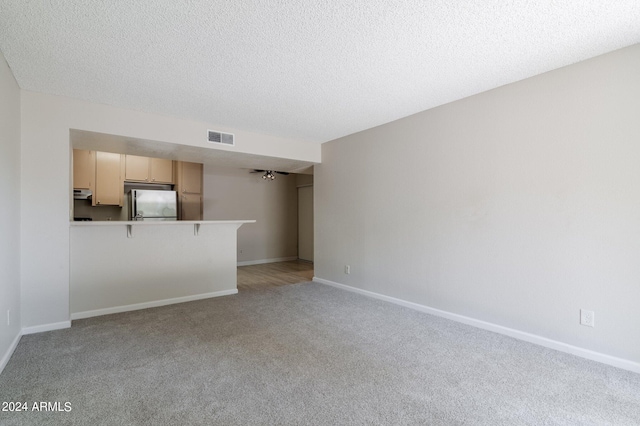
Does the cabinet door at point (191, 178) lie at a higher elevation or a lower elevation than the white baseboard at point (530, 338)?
higher

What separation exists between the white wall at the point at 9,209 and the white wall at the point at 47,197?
0.12 metres

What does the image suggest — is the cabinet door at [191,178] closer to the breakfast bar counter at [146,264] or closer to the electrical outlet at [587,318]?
the breakfast bar counter at [146,264]

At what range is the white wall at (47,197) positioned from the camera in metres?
2.87

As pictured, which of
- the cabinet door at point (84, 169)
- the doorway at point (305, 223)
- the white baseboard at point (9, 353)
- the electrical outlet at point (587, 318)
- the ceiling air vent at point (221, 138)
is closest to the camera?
the white baseboard at point (9, 353)

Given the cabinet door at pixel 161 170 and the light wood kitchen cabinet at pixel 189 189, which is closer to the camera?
the cabinet door at pixel 161 170

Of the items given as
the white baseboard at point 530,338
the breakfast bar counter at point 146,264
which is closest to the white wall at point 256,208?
the breakfast bar counter at point 146,264

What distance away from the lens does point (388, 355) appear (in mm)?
2424

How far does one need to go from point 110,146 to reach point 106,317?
2063 millimetres

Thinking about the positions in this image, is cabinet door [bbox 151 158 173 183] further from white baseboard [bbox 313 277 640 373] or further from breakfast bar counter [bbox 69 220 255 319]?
white baseboard [bbox 313 277 640 373]

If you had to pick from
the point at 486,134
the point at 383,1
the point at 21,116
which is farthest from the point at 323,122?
the point at 21,116

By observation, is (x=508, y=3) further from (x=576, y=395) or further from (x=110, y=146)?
(x=110, y=146)

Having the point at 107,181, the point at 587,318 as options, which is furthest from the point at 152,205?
the point at 587,318

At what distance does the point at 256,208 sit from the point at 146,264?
12.3 feet

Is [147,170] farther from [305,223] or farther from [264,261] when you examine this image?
[305,223]
